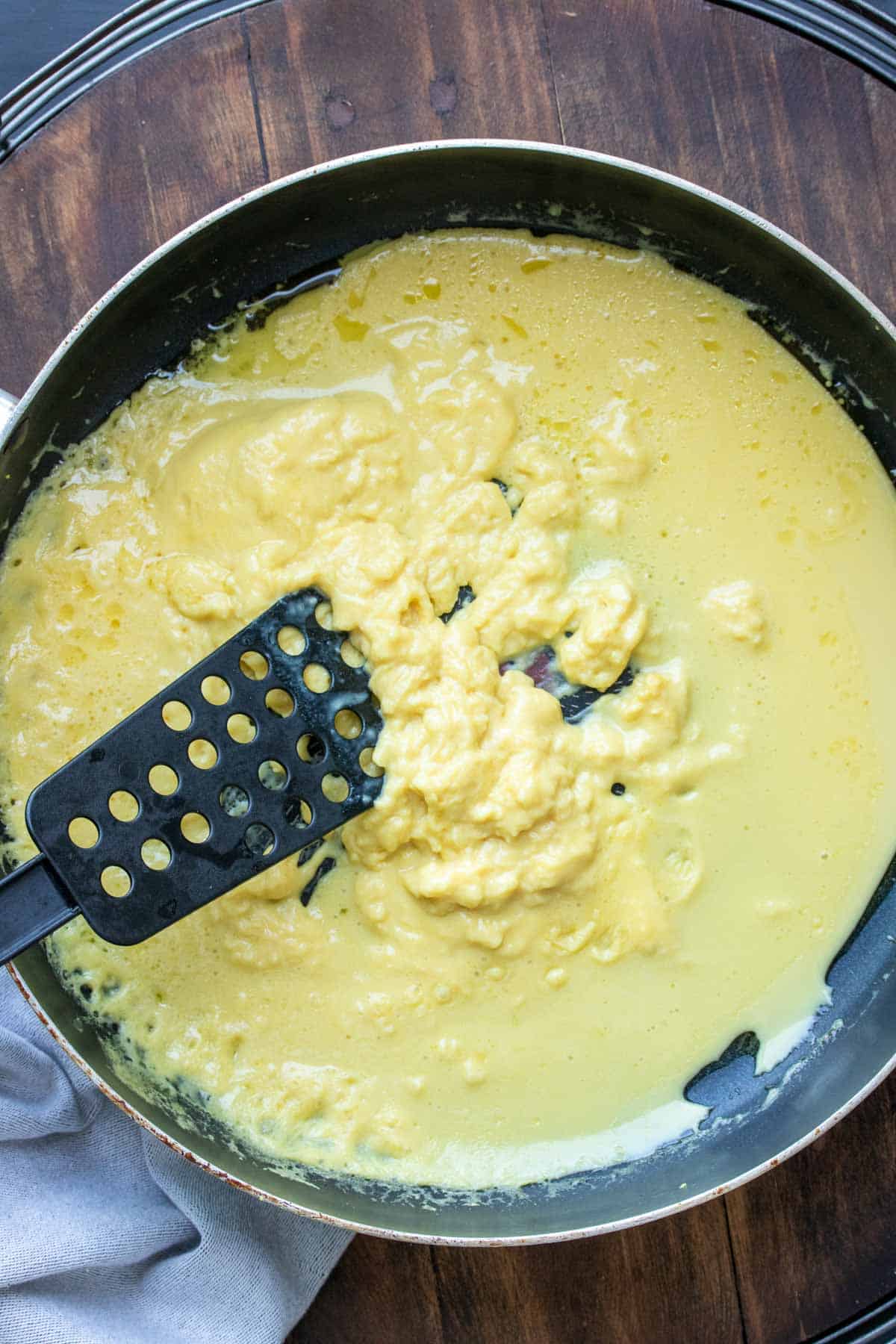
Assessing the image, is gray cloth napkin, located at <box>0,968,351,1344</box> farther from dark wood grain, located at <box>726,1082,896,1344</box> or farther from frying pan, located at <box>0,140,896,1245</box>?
dark wood grain, located at <box>726,1082,896,1344</box>

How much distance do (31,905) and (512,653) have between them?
0.67 metres

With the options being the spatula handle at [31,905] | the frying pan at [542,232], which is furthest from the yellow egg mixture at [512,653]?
the spatula handle at [31,905]

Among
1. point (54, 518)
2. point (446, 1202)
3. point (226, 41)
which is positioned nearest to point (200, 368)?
point (54, 518)

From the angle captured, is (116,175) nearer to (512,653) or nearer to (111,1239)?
(512,653)

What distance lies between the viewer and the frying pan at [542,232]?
54.9 inches

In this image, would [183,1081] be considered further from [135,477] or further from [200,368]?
[200,368]

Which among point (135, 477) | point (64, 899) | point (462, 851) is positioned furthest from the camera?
point (135, 477)

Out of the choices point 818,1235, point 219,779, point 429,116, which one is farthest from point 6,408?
point 818,1235

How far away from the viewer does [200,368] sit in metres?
1.57

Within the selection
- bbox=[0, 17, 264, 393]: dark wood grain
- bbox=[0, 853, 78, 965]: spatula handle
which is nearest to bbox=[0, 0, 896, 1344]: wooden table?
bbox=[0, 17, 264, 393]: dark wood grain

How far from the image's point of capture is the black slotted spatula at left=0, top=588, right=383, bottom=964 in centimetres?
A: 124

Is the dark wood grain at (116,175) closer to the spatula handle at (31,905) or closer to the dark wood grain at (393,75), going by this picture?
the dark wood grain at (393,75)

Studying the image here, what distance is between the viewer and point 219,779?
4.33ft

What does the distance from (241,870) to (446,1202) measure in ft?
1.90
